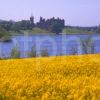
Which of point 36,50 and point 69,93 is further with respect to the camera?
point 36,50

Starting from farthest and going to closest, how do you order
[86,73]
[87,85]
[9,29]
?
[9,29]
[86,73]
[87,85]

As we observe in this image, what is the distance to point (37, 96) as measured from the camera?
8578 millimetres

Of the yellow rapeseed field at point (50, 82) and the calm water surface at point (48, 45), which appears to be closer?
the yellow rapeseed field at point (50, 82)

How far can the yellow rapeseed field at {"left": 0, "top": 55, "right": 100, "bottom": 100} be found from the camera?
28.1ft

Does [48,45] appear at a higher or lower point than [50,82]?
lower

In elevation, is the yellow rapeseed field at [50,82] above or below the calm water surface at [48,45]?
above

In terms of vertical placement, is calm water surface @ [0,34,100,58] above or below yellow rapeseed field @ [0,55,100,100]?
below

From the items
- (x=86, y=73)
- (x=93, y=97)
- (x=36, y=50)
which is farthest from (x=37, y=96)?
(x=36, y=50)

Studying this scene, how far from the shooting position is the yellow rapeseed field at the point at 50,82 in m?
8.56

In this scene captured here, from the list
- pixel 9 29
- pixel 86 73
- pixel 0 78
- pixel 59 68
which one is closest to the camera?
pixel 0 78

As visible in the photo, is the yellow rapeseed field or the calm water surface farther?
the calm water surface

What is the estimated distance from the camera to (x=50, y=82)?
959cm

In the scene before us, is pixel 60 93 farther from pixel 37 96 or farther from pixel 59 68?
pixel 59 68

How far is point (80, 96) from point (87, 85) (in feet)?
2.90
